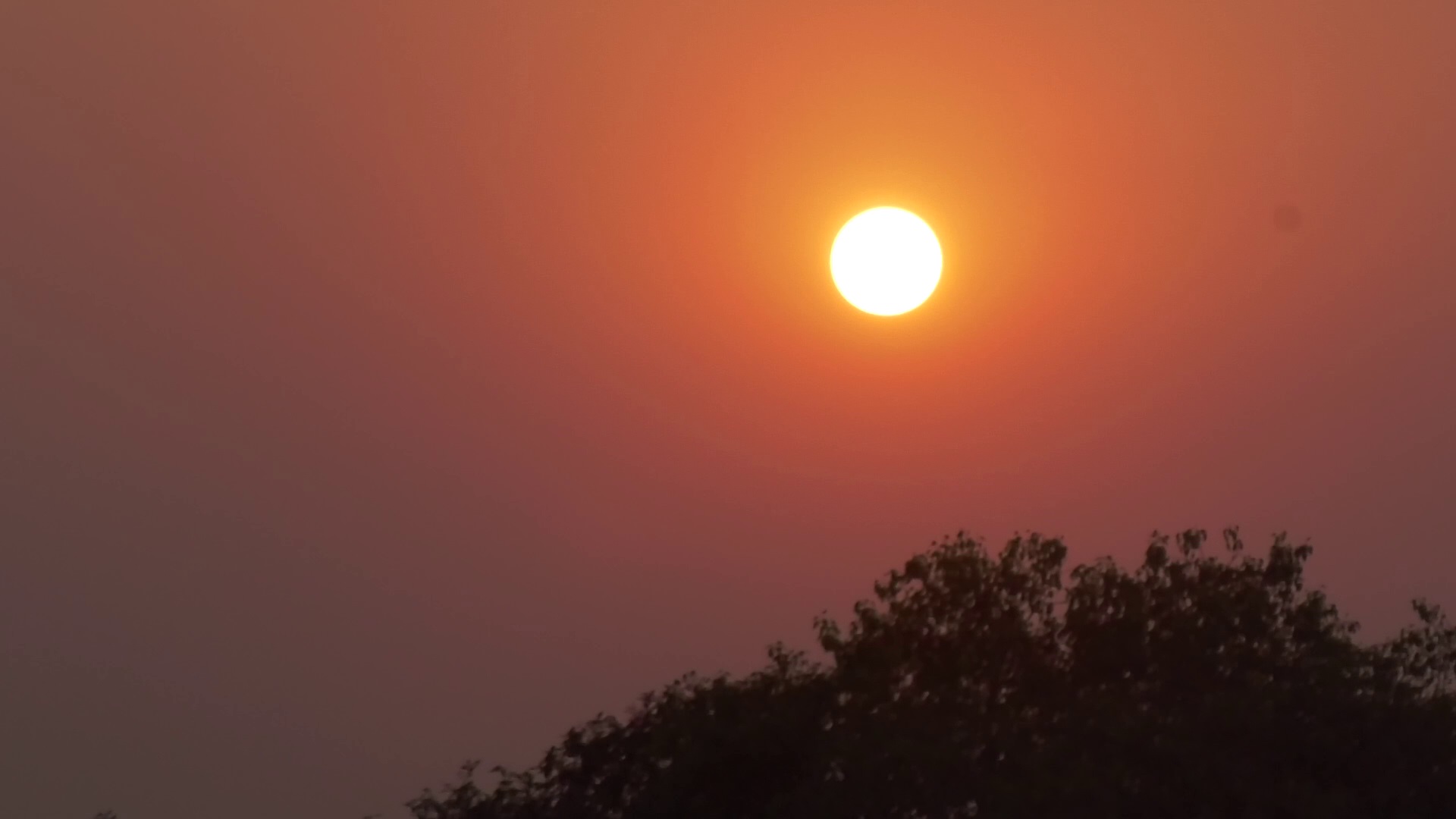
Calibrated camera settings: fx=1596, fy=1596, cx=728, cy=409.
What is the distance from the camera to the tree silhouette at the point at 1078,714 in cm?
2434

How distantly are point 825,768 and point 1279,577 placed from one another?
8479mm

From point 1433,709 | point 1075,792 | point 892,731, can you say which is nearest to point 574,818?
point 892,731

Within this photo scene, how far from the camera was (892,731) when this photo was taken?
2583 cm

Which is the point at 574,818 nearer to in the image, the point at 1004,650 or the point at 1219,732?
the point at 1004,650

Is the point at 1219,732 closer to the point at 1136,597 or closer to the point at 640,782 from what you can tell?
the point at 1136,597

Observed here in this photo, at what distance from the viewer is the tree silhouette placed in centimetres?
2434

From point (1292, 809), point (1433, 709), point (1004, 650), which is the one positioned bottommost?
point (1292, 809)

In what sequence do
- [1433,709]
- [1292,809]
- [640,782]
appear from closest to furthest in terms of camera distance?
[1292,809] → [1433,709] → [640,782]

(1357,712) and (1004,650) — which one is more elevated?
(1004,650)

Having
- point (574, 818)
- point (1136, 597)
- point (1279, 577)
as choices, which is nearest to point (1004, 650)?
point (1136, 597)

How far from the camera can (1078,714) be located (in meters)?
25.4

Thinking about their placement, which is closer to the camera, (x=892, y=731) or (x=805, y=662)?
(x=892, y=731)

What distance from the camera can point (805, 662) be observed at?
1128 inches

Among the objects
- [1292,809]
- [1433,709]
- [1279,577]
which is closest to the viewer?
[1292,809]
